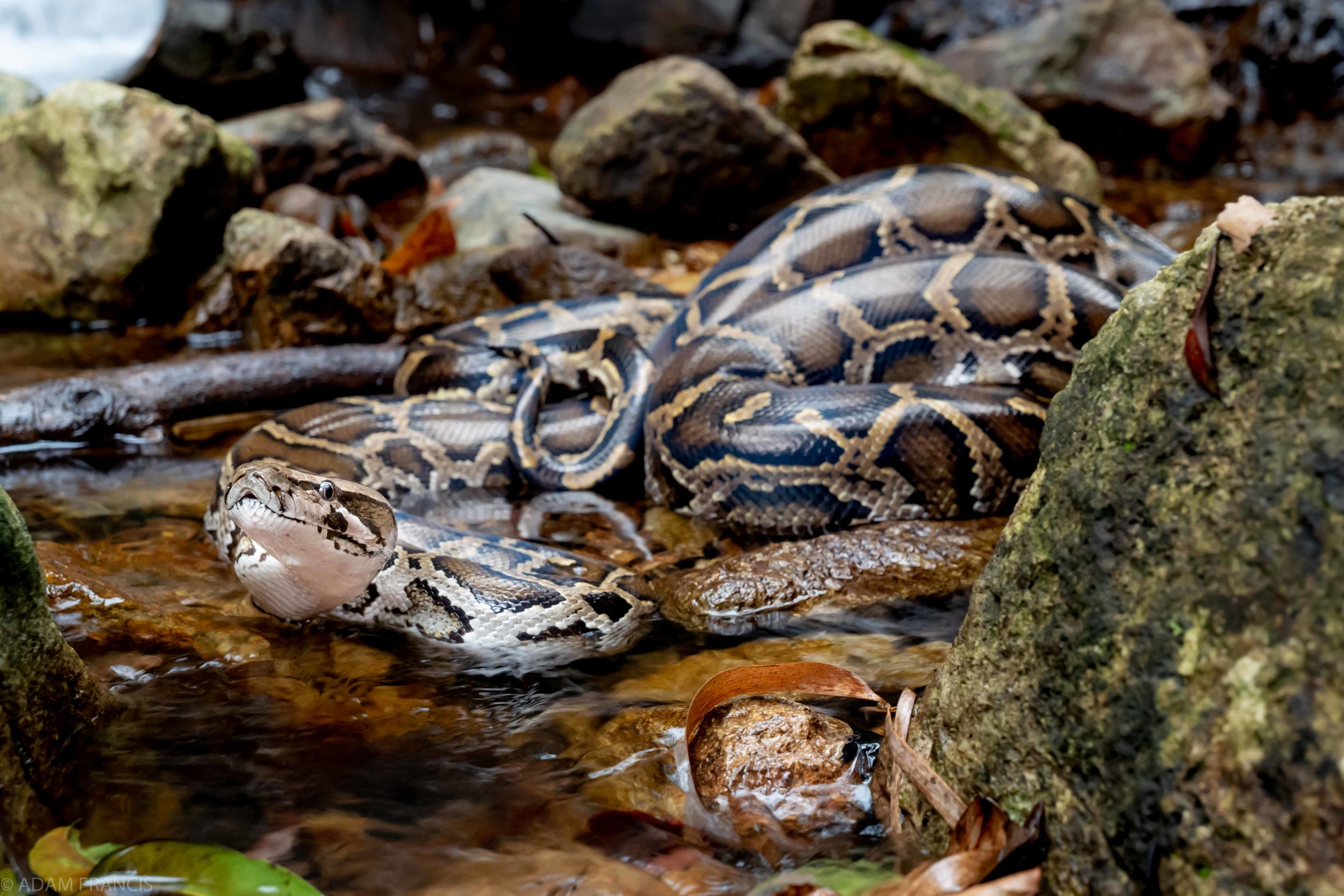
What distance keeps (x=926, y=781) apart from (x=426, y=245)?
28.0 ft

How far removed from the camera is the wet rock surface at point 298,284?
8062mm

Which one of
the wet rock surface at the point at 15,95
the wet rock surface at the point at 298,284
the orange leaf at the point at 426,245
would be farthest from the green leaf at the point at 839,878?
the wet rock surface at the point at 15,95

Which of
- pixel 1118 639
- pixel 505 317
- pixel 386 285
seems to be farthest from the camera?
pixel 386 285

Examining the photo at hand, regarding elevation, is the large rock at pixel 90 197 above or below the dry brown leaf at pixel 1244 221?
below

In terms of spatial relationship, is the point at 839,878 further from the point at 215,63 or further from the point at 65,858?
the point at 215,63

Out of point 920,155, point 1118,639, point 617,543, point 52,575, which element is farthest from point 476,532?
point 920,155

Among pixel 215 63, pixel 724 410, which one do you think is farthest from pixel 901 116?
pixel 215 63

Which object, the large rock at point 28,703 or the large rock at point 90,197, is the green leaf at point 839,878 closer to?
the large rock at point 28,703

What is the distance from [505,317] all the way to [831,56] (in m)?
6.10

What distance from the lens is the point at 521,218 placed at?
426 inches

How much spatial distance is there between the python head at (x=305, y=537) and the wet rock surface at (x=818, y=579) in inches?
53.6

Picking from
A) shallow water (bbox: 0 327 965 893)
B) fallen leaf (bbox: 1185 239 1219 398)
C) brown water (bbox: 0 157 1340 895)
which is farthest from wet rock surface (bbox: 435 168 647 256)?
fallen leaf (bbox: 1185 239 1219 398)

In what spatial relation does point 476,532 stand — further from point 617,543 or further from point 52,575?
point 52,575

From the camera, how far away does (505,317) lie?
791 centimetres
